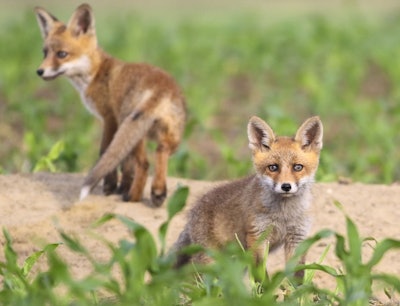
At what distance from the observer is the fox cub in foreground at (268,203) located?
6461 millimetres

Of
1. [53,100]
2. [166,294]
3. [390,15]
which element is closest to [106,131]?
[166,294]

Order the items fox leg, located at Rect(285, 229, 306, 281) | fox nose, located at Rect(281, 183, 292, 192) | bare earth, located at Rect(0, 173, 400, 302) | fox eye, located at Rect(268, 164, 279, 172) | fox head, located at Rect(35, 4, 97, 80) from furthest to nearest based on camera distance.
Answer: fox head, located at Rect(35, 4, 97, 80) < bare earth, located at Rect(0, 173, 400, 302) < fox leg, located at Rect(285, 229, 306, 281) < fox eye, located at Rect(268, 164, 279, 172) < fox nose, located at Rect(281, 183, 292, 192)

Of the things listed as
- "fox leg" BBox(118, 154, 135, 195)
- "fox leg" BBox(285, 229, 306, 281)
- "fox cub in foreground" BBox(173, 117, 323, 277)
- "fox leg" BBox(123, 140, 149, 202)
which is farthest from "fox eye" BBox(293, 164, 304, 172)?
"fox leg" BBox(118, 154, 135, 195)

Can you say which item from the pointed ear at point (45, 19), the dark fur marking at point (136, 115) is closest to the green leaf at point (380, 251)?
the dark fur marking at point (136, 115)

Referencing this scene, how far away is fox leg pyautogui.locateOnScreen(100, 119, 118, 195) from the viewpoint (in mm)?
8812

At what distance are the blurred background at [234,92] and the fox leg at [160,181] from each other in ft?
3.96

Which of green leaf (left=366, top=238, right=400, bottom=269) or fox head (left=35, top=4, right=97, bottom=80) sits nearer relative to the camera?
green leaf (left=366, top=238, right=400, bottom=269)

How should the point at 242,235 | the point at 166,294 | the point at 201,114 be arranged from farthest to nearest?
the point at 201,114
the point at 242,235
the point at 166,294

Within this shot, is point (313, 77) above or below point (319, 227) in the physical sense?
above

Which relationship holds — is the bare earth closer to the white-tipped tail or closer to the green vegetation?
the white-tipped tail

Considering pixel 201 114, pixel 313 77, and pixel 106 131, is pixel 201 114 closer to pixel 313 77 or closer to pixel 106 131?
pixel 313 77

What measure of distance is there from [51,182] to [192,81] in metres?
6.69

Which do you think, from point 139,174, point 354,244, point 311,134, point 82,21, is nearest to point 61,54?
point 82,21

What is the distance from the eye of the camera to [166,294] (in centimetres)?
532
